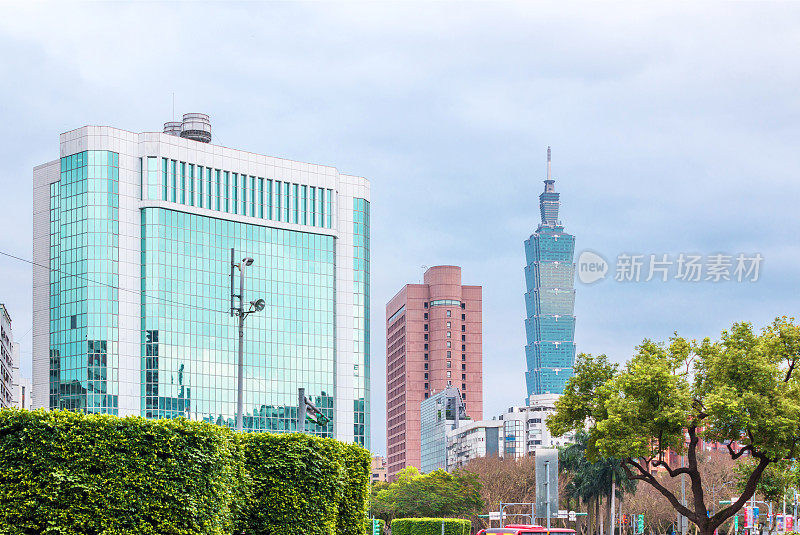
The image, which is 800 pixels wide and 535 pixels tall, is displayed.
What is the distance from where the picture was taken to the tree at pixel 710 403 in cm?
3656

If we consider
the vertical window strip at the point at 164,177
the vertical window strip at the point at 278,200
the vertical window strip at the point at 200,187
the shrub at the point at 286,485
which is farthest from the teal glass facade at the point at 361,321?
the shrub at the point at 286,485

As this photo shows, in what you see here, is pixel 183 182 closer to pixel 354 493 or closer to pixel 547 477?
pixel 354 493

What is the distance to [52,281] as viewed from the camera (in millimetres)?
111875

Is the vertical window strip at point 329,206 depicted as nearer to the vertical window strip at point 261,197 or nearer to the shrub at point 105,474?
the vertical window strip at point 261,197

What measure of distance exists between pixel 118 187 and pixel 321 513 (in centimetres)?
9531

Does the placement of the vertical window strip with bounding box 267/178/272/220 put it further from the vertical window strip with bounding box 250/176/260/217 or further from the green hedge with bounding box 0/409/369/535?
the green hedge with bounding box 0/409/369/535

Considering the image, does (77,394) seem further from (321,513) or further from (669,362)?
(321,513)

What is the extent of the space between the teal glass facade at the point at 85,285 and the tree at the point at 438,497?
33.0 metres

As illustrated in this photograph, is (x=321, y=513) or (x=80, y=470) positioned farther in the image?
(x=321, y=513)

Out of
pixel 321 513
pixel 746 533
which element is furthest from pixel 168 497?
pixel 746 533

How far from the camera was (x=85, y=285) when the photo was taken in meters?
109

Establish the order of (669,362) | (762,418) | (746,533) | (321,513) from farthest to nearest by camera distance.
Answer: (746,533) < (669,362) < (762,418) < (321,513)

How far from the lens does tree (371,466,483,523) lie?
4117 inches

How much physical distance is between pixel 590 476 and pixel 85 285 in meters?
58.1
